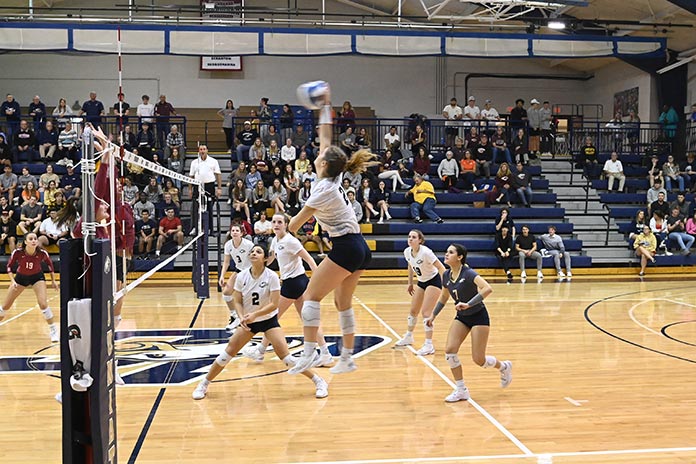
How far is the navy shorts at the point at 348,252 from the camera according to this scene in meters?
5.66

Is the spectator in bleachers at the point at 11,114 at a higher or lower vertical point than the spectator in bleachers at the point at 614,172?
higher

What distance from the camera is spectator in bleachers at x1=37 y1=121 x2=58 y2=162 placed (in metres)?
21.3

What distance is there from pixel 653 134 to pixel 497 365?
66.7ft

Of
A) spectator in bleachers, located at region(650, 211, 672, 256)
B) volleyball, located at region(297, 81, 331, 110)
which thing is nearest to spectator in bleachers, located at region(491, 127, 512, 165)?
spectator in bleachers, located at region(650, 211, 672, 256)

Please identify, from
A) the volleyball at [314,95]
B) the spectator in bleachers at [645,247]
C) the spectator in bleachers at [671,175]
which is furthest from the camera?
the spectator in bleachers at [671,175]

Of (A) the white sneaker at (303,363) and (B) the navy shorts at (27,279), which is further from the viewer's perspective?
(B) the navy shorts at (27,279)

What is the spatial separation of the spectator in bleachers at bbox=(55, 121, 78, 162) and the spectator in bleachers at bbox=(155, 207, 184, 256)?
15.3 feet

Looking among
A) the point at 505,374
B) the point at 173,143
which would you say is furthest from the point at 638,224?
the point at 505,374

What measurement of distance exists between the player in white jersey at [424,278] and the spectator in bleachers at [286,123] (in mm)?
13592

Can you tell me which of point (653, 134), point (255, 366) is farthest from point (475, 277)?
point (653, 134)

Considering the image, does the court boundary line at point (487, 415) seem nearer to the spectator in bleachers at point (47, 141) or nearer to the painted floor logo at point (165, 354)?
the painted floor logo at point (165, 354)

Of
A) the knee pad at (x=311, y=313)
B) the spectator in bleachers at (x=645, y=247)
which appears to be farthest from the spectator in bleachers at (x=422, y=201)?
the knee pad at (x=311, y=313)

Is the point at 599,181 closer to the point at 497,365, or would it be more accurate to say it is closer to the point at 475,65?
the point at 475,65

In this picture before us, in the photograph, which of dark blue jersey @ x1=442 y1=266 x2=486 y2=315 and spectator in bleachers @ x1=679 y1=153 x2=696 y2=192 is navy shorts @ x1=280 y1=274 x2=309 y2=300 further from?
spectator in bleachers @ x1=679 y1=153 x2=696 y2=192
